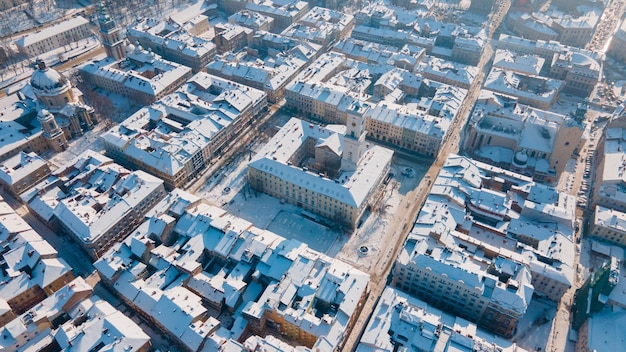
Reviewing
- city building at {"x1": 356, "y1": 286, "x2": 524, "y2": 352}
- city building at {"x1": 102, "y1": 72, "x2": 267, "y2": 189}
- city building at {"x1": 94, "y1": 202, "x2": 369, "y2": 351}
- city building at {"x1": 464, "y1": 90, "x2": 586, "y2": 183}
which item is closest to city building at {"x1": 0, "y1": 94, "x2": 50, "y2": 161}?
city building at {"x1": 102, "y1": 72, "x2": 267, "y2": 189}

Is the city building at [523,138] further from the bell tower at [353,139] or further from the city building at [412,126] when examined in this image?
the bell tower at [353,139]

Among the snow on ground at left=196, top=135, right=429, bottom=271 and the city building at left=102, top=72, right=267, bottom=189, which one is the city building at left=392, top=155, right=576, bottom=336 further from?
the city building at left=102, top=72, right=267, bottom=189

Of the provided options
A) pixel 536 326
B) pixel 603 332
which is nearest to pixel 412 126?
pixel 536 326

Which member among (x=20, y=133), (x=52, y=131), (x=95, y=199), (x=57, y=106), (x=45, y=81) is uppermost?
(x=45, y=81)

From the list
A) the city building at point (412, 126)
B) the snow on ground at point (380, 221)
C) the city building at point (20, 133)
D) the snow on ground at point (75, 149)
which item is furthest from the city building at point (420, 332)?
the city building at point (20, 133)

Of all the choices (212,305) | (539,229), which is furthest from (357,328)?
(539,229)

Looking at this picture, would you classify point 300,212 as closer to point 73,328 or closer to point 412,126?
point 412,126
